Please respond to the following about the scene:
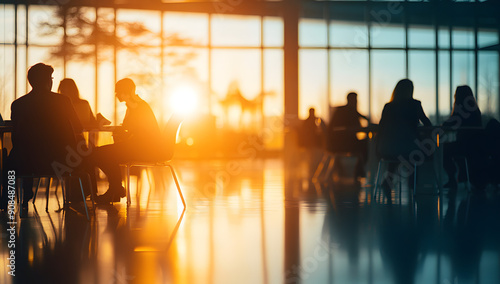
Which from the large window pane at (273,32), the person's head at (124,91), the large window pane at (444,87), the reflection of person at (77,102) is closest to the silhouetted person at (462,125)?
the person's head at (124,91)

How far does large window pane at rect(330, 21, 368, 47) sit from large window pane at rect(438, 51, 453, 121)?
190 centimetres

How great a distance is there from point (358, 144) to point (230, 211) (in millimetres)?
3930

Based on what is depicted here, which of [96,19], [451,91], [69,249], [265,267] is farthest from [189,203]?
[451,91]

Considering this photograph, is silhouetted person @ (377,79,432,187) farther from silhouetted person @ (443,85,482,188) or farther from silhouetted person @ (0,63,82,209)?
silhouetted person @ (0,63,82,209)

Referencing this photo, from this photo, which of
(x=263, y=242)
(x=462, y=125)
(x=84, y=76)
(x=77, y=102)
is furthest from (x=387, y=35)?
(x=263, y=242)

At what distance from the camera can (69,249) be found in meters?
3.32

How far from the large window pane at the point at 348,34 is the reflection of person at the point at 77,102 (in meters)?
10.0

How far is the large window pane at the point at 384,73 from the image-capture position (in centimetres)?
1508

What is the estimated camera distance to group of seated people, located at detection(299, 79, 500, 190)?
6.30 meters

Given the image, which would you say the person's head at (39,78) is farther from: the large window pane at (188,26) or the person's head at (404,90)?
the large window pane at (188,26)

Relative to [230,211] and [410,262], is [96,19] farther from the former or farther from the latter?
[410,262]

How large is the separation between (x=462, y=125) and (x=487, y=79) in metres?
9.63

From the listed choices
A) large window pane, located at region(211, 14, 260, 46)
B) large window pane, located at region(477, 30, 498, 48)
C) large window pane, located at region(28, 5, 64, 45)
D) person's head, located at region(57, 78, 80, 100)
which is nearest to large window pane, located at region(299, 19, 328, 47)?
large window pane, located at region(211, 14, 260, 46)

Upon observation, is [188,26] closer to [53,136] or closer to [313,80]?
[313,80]
